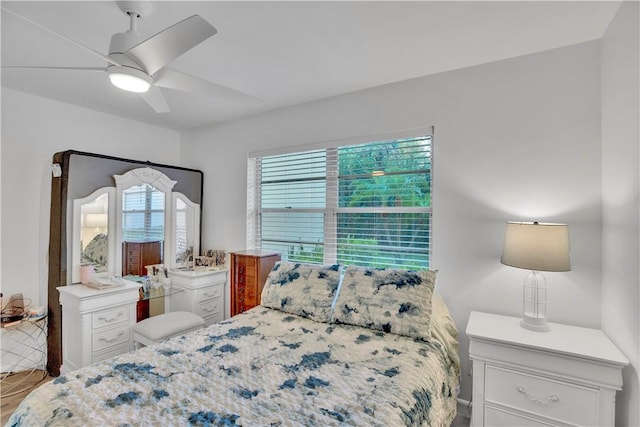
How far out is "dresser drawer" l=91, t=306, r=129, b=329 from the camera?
2.56 m

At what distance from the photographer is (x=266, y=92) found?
9.00 ft

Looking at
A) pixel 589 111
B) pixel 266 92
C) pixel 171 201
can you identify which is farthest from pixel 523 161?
pixel 171 201

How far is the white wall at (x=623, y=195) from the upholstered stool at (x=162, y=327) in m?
3.01

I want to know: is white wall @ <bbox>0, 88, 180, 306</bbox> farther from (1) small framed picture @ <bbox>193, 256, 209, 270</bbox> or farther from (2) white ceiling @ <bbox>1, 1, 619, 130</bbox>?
(1) small framed picture @ <bbox>193, 256, 209, 270</bbox>

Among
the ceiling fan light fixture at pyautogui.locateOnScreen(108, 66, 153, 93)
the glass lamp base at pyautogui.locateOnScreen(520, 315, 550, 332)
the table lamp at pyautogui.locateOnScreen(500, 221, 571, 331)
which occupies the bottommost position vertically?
the glass lamp base at pyautogui.locateOnScreen(520, 315, 550, 332)

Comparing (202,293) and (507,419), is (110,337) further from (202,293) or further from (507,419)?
(507,419)

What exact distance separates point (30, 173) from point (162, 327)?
6.33 ft

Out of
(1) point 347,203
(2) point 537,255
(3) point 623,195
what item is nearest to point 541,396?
(2) point 537,255

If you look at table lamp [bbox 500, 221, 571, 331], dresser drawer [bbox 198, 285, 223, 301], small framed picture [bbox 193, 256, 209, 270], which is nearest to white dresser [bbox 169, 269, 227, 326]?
dresser drawer [bbox 198, 285, 223, 301]

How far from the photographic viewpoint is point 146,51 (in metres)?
1.41

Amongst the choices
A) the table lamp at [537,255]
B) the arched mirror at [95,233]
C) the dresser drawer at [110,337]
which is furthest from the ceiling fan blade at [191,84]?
the dresser drawer at [110,337]

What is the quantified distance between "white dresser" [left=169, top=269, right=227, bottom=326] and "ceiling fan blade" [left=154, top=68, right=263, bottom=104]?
2.06 metres

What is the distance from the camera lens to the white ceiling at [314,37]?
5.36 feet

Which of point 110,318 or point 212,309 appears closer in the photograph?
point 110,318
